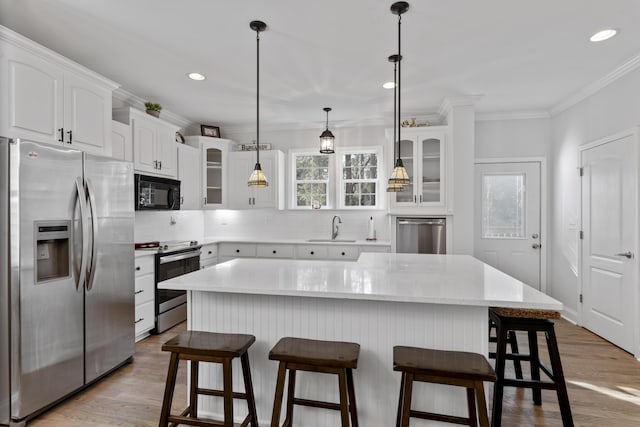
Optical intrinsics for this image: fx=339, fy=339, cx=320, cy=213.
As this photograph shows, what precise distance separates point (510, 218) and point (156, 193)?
14.8 ft

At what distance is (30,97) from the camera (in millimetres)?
2363

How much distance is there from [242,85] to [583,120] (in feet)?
12.5

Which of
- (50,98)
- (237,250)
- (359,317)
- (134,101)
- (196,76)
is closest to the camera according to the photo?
(359,317)

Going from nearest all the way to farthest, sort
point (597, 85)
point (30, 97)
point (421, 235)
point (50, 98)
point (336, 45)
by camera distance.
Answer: point (30, 97) < point (50, 98) < point (336, 45) < point (597, 85) < point (421, 235)

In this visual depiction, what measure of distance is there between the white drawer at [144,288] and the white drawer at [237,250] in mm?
1398

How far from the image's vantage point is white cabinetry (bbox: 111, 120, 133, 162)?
328 cm

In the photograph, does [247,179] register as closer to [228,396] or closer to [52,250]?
[52,250]

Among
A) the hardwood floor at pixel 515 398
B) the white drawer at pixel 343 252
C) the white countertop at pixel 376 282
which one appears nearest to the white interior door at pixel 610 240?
the hardwood floor at pixel 515 398

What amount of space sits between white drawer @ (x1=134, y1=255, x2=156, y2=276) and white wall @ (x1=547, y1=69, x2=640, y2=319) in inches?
188

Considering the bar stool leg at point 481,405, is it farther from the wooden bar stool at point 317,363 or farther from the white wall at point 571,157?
the white wall at point 571,157

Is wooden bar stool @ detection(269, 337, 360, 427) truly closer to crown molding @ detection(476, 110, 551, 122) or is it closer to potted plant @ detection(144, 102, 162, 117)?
potted plant @ detection(144, 102, 162, 117)

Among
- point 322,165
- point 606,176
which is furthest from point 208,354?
point 606,176

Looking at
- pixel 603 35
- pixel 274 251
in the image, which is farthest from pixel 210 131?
pixel 603 35

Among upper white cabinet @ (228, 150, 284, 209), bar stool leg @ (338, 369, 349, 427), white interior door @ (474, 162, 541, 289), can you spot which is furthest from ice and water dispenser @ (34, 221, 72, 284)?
white interior door @ (474, 162, 541, 289)
